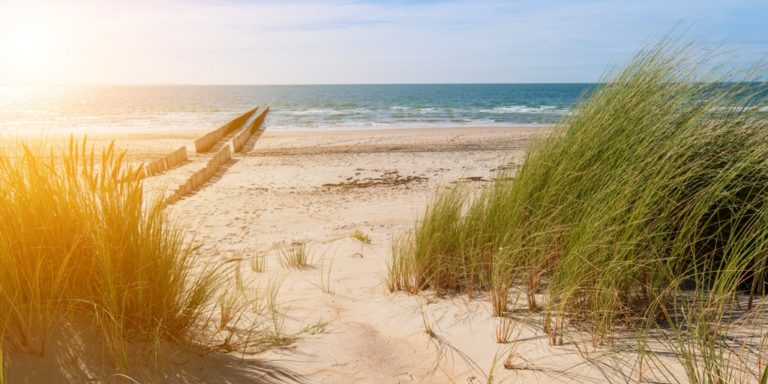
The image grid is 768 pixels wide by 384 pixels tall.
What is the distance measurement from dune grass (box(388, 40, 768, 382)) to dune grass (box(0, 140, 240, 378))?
5.66ft

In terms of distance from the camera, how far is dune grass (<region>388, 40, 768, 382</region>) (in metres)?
2.87

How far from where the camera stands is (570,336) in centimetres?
279

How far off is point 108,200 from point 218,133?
14729 mm

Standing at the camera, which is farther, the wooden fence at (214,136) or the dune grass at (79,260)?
the wooden fence at (214,136)

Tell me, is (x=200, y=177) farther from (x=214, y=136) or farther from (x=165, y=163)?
(x=214, y=136)

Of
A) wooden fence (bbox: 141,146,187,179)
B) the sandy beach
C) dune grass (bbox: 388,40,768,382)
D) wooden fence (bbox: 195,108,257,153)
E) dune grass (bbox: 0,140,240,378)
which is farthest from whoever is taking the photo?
wooden fence (bbox: 195,108,257,153)

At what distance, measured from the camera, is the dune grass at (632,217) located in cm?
287

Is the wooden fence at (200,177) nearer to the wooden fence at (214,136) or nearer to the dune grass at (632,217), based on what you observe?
the wooden fence at (214,136)

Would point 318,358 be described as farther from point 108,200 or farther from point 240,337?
point 108,200

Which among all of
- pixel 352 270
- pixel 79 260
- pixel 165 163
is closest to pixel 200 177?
pixel 165 163

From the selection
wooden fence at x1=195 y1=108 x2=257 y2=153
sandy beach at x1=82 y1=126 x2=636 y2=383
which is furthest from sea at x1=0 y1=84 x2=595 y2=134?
wooden fence at x1=195 y1=108 x2=257 y2=153

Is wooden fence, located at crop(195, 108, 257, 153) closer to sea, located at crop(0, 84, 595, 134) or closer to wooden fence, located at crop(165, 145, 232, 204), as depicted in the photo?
wooden fence, located at crop(165, 145, 232, 204)

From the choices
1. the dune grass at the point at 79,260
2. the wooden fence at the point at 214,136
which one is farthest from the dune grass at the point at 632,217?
the wooden fence at the point at 214,136

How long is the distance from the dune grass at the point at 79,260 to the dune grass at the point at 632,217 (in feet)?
5.66
